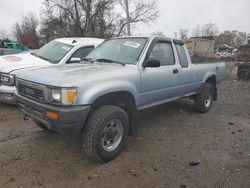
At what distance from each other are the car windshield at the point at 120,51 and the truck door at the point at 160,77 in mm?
221

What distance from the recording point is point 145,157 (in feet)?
11.6

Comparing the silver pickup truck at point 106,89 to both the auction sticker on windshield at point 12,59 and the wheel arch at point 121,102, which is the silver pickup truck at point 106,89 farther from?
the auction sticker on windshield at point 12,59

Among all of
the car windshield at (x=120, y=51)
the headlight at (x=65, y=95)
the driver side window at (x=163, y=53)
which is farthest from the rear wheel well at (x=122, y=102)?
the driver side window at (x=163, y=53)

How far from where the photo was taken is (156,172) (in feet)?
10.3

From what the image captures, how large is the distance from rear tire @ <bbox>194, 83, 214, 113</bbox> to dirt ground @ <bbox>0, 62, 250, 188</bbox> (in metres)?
0.49

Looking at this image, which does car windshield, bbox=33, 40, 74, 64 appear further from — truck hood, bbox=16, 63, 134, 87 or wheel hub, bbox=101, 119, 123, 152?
wheel hub, bbox=101, 119, 123, 152

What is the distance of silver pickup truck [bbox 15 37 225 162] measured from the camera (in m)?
2.82

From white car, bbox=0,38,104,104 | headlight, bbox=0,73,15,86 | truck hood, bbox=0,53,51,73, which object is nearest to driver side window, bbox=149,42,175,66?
white car, bbox=0,38,104,104

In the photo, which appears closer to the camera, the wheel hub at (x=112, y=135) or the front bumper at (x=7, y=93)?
the wheel hub at (x=112, y=135)

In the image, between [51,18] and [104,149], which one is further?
[51,18]

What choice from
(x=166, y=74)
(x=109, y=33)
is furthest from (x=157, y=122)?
(x=109, y=33)

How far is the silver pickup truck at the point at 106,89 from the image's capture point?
282 cm

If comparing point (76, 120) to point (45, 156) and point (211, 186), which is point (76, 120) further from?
point (211, 186)

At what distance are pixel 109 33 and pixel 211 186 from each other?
2691cm
